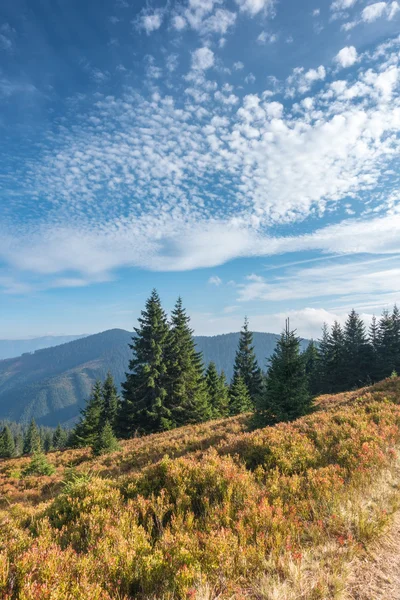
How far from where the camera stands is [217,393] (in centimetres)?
4681

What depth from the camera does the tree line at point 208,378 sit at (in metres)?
15.0

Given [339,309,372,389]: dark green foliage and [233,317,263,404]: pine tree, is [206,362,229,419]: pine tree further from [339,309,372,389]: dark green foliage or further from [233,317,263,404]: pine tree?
[339,309,372,389]: dark green foliage

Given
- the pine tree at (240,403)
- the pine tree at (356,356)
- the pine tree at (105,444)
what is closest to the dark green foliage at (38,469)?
the pine tree at (105,444)

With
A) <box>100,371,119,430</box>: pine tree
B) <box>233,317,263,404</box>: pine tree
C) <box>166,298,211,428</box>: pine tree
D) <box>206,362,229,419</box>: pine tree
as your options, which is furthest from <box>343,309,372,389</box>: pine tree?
<box>100,371,119,430</box>: pine tree

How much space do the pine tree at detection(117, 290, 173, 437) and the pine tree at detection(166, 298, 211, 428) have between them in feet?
2.58

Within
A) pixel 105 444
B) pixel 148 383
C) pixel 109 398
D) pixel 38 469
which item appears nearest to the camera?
pixel 38 469

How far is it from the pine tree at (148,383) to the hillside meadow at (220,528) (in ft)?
84.6

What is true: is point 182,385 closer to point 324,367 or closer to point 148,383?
point 148,383

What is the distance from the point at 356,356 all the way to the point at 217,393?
26924mm

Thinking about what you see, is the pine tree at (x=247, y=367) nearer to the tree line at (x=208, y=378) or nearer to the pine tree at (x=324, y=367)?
the tree line at (x=208, y=378)

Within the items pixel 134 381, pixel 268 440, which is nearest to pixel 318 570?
pixel 268 440

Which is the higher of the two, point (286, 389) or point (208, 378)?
point (286, 389)

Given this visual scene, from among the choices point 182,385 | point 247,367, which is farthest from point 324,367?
point 182,385

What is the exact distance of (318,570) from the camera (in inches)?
142
